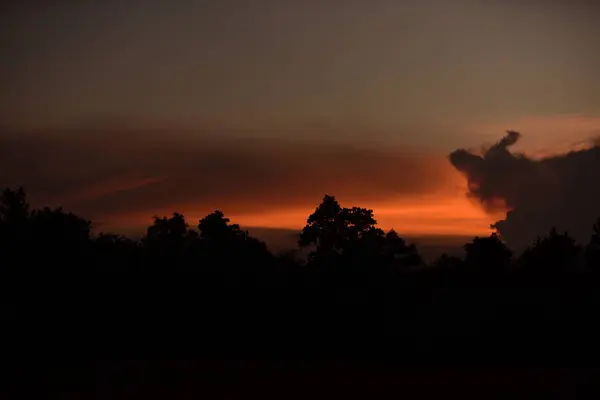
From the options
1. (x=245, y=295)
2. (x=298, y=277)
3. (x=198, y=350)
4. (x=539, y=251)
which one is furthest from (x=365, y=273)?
(x=539, y=251)

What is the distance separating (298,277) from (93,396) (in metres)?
8.72

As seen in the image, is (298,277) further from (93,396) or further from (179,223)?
(179,223)

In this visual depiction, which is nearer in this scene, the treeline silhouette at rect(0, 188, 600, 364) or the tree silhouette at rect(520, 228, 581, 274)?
the treeline silhouette at rect(0, 188, 600, 364)

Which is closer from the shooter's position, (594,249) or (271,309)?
(271,309)

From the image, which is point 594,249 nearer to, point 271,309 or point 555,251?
point 555,251

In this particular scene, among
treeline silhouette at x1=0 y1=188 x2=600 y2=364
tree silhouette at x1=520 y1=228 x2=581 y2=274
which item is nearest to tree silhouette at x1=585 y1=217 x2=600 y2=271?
tree silhouette at x1=520 y1=228 x2=581 y2=274

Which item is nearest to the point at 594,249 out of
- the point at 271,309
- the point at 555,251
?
the point at 555,251

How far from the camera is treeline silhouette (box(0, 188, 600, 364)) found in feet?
73.8

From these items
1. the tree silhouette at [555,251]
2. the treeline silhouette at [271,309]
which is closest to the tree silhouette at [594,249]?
the tree silhouette at [555,251]

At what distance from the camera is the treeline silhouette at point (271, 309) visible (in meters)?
22.5

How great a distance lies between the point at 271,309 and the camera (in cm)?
2372

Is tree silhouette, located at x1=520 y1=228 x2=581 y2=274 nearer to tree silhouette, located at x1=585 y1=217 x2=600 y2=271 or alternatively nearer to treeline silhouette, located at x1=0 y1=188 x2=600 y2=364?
tree silhouette, located at x1=585 y1=217 x2=600 y2=271

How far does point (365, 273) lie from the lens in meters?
25.5

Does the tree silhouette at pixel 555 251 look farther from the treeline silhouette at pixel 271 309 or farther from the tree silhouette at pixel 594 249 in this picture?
the treeline silhouette at pixel 271 309
